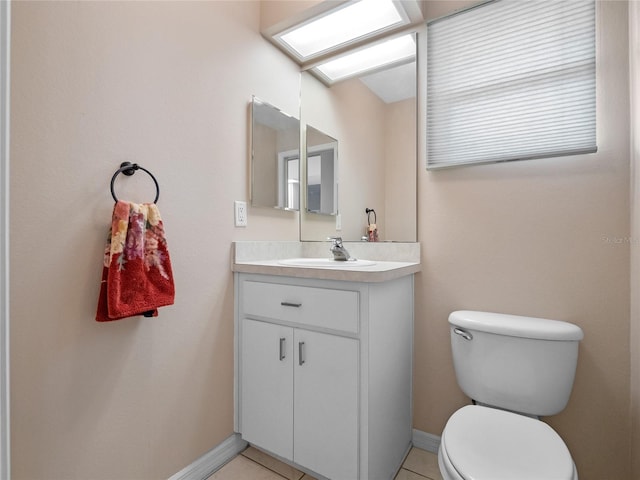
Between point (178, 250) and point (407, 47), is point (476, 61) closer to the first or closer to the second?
point (407, 47)

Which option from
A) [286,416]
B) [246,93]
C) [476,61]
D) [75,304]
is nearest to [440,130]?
[476,61]

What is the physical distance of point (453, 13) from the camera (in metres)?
1.50

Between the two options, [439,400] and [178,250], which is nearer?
[178,250]

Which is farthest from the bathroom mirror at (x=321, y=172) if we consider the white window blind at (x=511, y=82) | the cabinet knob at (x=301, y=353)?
the cabinet knob at (x=301, y=353)

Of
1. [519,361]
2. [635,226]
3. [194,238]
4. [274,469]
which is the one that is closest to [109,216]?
[194,238]

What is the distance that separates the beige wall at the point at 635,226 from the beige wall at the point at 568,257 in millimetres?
30

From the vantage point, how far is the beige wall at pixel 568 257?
1.21 metres

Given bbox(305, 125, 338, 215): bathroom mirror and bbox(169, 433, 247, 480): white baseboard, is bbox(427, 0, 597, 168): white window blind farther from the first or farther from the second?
bbox(169, 433, 247, 480): white baseboard

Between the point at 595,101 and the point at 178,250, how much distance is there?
5.88 ft

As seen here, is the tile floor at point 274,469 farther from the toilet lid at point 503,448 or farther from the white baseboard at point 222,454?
the toilet lid at point 503,448

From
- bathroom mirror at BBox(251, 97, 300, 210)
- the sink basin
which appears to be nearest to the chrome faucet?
the sink basin

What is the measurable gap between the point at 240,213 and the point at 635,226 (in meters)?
1.62

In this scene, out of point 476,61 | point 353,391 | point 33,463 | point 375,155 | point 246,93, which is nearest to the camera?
point 33,463

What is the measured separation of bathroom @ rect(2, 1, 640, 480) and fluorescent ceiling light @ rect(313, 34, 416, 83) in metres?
0.20
